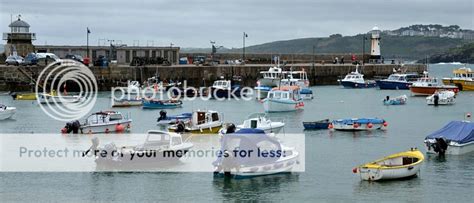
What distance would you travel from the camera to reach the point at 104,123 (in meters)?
42.6

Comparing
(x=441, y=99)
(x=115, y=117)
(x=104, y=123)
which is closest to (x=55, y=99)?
(x=115, y=117)

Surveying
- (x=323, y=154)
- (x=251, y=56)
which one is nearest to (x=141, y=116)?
(x=323, y=154)

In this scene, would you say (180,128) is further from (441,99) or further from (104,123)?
(441,99)

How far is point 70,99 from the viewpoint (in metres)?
63.3

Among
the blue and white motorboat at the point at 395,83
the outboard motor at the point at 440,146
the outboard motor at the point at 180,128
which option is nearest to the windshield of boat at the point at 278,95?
the outboard motor at the point at 180,128

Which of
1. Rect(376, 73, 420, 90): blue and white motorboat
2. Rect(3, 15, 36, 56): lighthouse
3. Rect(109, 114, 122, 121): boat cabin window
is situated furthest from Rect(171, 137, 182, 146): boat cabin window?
Rect(376, 73, 420, 90): blue and white motorboat

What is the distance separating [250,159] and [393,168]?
16.1ft

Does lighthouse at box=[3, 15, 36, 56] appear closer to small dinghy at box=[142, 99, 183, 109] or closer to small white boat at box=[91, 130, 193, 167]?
small dinghy at box=[142, 99, 183, 109]

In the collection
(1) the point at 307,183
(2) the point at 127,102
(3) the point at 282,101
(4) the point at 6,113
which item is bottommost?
(1) the point at 307,183

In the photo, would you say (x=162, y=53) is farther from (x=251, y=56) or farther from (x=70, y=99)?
(x=70, y=99)

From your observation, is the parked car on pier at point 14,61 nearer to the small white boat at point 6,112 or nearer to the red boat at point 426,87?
the small white boat at point 6,112

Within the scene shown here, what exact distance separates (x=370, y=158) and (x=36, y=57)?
49.8 metres

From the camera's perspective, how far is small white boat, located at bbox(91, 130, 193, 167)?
3089 centimetres

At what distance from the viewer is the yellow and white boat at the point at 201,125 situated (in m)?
40.3
